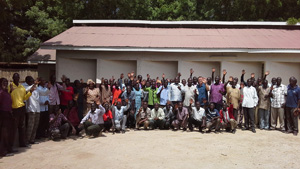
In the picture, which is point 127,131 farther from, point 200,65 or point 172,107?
point 200,65

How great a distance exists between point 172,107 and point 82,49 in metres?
4.93

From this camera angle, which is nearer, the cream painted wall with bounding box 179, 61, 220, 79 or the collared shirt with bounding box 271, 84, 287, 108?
the collared shirt with bounding box 271, 84, 287, 108

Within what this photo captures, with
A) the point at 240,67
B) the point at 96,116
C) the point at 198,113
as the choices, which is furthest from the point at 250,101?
the point at 96,116

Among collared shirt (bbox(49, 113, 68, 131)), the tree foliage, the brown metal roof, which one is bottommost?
collared shirt (bbox(49, 113, 68, 131))

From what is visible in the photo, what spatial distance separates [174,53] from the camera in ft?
41.4

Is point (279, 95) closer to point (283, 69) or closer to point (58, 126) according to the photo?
point (283, 69)

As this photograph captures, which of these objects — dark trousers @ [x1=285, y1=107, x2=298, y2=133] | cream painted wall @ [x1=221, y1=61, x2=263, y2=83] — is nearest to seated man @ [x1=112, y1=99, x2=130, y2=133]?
dark trousers @ [x1=285, y1=107, x2=298, y2=133]

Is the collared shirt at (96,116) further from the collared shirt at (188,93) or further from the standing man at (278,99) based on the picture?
the standing man at (278,99)

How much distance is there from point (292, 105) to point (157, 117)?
435 cm

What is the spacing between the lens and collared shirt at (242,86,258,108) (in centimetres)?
933

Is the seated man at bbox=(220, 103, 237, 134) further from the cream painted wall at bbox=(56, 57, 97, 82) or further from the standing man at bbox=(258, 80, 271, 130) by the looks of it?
the cream painted wall at bbox=(56, 57, 97, 82)

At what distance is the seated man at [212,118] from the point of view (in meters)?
8.92

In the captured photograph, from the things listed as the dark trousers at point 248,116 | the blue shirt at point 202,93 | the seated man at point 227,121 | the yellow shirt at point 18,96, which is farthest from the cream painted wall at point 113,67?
the yellow shirt at point 18,96

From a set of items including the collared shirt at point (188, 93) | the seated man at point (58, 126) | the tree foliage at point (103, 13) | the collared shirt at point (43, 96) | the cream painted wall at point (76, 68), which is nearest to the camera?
the collared shirt at point (43, 96)
